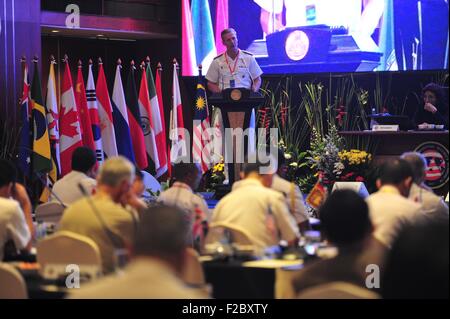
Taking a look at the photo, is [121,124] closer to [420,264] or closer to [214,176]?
[214,176]

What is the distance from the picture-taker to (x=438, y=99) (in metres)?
9.62

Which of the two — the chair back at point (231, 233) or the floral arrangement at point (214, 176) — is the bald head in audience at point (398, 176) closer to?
the chair back at point (231, 233)

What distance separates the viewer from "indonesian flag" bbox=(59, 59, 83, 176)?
977 centimetres

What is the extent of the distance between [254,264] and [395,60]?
734cm

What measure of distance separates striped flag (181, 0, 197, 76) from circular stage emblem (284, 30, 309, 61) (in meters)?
1.32

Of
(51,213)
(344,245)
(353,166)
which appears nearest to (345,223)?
(344,245)

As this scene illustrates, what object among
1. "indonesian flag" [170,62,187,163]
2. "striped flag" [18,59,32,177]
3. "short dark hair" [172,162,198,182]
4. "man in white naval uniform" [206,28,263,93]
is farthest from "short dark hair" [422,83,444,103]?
"short dark hair" [172,162,198,182]

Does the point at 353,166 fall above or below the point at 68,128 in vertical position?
below

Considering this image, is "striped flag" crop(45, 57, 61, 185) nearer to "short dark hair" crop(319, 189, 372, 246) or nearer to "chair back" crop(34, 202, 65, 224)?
"chair back" crop(34, 202, 65, 224)

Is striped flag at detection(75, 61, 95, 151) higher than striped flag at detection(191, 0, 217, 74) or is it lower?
lower

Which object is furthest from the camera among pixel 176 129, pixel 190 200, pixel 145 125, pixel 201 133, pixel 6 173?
pixel 176 129

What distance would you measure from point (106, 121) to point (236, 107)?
1973 millimetres

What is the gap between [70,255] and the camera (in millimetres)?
4125

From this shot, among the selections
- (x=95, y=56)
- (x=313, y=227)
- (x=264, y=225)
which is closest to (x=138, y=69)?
(x=95, y=56)
